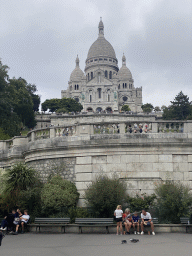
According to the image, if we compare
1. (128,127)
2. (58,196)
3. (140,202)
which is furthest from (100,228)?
(128,127)

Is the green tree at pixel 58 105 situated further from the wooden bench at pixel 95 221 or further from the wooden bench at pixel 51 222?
the wooden bench at pixel 95 221

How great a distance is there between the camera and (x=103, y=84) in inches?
6476

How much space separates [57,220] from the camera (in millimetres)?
16953

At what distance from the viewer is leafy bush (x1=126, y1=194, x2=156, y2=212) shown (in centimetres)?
1753

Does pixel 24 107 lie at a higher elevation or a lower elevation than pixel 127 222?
higher

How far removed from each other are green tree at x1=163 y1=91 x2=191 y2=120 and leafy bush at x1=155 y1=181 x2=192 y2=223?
7946cm

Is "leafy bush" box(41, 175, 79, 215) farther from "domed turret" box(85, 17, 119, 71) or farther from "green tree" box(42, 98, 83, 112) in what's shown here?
"domed turret" box(85, 17, 119, 71)

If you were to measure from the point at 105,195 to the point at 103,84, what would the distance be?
149193 millimetres

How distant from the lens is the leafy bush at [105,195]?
17078 millimetres

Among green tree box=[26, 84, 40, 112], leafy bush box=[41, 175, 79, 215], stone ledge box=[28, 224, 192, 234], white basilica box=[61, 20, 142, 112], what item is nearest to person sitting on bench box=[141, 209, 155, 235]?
stone ledge box=[28, 224, 192, 234]

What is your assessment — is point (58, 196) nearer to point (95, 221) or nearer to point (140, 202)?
point (95, 221)

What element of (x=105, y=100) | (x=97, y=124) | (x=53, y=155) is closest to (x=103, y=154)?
(x=97, y=124)

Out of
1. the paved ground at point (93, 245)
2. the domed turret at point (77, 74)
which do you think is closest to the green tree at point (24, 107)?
the paved ground at point (93, 245)

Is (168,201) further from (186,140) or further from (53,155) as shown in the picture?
(53,155)
